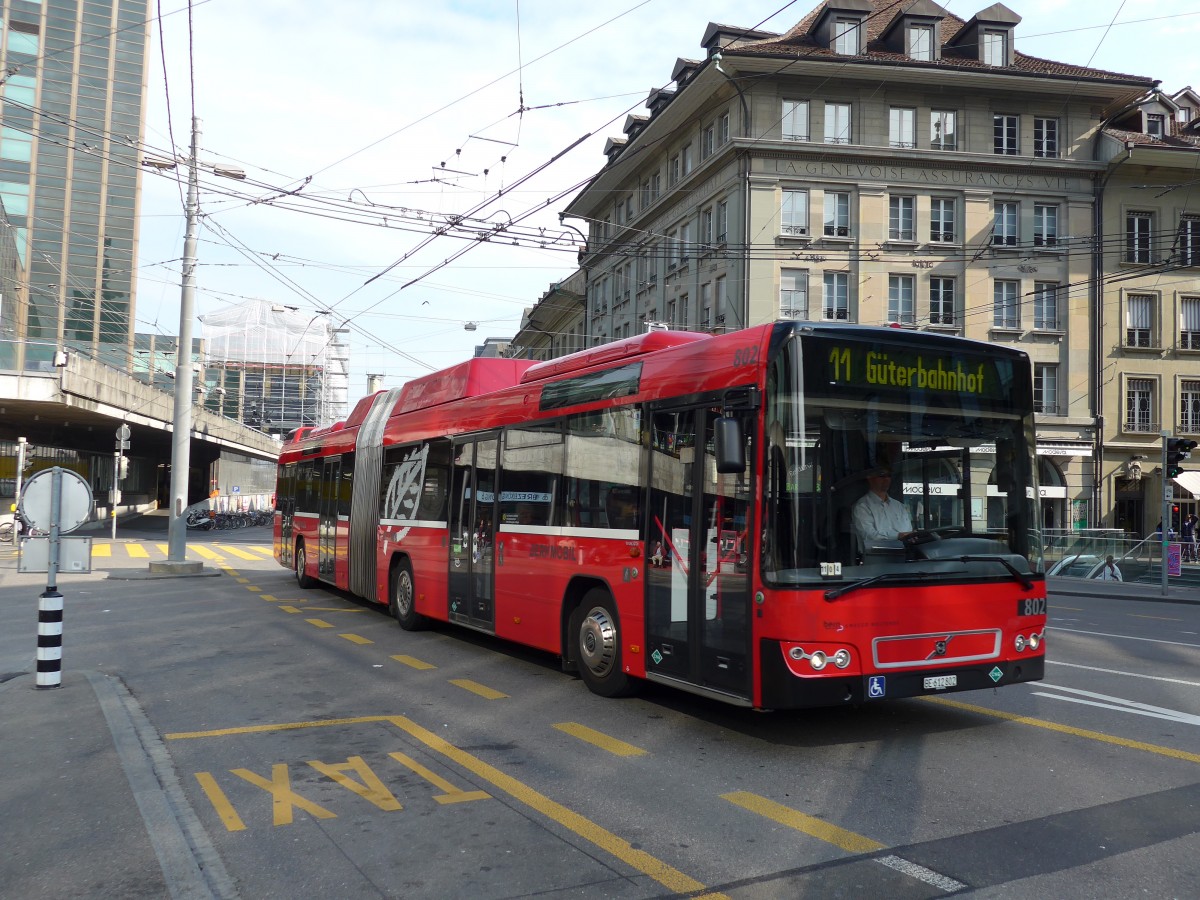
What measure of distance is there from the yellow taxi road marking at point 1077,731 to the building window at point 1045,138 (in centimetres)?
3492

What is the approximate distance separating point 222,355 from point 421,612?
8514cm

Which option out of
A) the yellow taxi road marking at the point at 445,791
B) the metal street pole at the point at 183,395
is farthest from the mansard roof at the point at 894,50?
the yellow taxi road marking at the point at 445,791

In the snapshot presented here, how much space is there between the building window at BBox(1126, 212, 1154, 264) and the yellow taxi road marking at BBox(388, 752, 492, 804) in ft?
131

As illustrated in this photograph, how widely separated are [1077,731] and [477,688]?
482 centimetres

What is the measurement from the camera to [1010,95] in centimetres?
3772

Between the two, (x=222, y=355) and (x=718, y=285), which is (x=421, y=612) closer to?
(x=718, y=285)

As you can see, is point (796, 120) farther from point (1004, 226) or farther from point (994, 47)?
point (1004, 226)

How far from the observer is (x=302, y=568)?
19766 millimetres

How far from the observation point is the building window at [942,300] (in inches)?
1474

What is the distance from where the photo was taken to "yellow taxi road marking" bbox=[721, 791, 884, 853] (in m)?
4.98

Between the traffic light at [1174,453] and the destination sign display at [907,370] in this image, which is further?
the traffic light at [1174,453]

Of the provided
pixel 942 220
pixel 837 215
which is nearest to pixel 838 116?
pixel 837 215

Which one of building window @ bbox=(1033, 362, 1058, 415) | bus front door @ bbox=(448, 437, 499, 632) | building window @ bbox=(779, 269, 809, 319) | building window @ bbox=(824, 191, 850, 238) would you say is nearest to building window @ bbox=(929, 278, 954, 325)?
building window @ bbox=(824, 191, 850, 238)

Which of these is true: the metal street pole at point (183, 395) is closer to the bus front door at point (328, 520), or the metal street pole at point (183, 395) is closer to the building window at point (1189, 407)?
the bus front door at point (328, 520)
